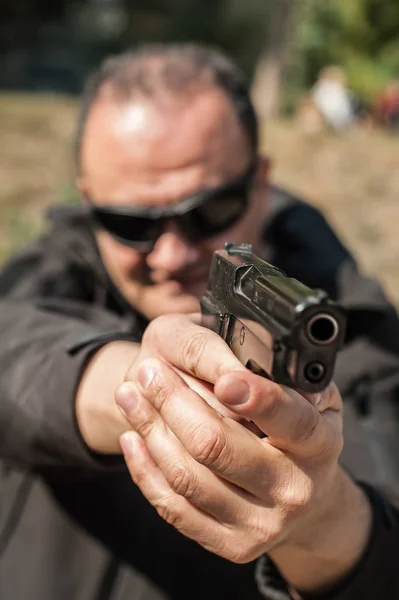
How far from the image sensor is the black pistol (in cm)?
89

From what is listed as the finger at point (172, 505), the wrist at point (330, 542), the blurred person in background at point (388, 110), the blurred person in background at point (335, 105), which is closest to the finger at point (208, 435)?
the finger at point (172, 505)

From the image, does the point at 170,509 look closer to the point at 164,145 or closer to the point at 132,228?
the point at 132,228

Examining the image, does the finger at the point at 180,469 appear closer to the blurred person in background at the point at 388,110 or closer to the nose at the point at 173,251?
the nose at the point at 173,251

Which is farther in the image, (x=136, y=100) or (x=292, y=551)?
(x=136, y=100)

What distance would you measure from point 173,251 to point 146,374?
1.01 m

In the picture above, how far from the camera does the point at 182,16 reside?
2359cm

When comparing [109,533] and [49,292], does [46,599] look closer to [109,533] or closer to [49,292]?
[109,533]

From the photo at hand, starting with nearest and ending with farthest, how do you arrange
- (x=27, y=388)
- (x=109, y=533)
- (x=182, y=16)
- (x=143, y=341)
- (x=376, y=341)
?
(x=143, y=341) < (x=27, y=388) < (x=109, y=533) < (x=376, y=341) < (x=182, y=16)

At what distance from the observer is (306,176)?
8.09 meters

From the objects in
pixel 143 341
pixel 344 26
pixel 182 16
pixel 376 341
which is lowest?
pixel 182 16

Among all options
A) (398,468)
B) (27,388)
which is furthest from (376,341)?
(27,388)

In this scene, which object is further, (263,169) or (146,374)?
(263,169)

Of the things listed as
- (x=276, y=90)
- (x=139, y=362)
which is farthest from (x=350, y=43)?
(x=139, y=362)

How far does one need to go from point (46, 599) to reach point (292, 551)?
74 cm
